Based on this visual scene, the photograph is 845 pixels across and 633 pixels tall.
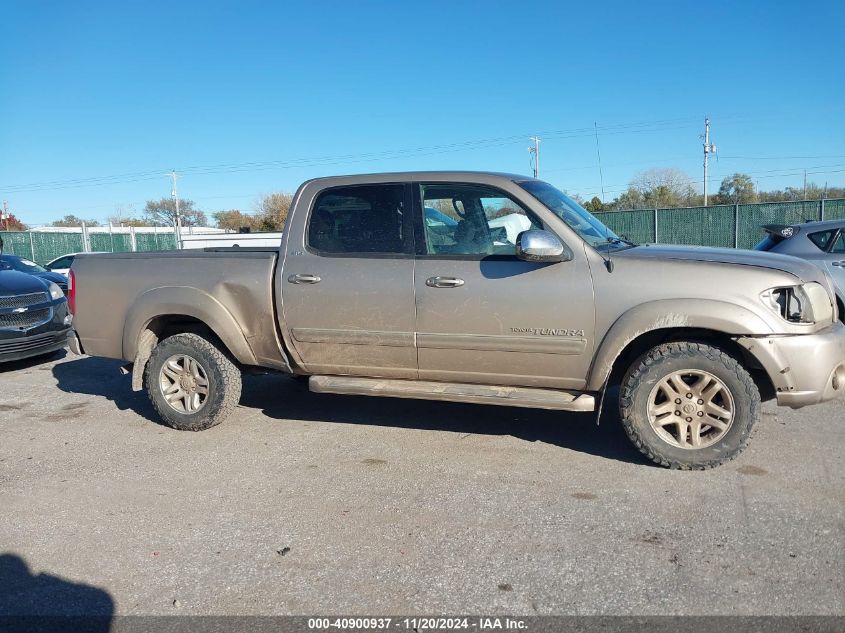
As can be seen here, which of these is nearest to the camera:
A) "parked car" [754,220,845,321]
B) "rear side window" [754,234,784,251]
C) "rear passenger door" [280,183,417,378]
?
"rear passenger door" [280,183,417,378]

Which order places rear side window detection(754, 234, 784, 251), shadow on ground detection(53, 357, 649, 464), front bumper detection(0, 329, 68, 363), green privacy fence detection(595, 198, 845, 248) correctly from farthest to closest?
green privacy fence detection(595, 198, 845, 248) → rear side window detection(754, 234, 784, 251) → front bumper detection(0, 329, 68, 363) → shadow on ground detection(53, 357, 649, 464)

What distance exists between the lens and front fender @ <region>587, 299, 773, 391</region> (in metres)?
3.93

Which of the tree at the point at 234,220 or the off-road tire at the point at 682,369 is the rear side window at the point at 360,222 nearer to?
the off-road tire at the point at 682,369

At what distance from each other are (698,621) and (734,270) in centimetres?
218

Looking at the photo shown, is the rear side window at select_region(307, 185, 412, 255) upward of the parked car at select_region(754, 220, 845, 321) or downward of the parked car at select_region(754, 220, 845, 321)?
upward

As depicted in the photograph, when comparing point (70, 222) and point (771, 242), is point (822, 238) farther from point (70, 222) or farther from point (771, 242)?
point (70, 222)

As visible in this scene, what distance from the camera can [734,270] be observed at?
4.00 m

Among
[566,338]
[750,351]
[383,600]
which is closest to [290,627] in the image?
[383,600]

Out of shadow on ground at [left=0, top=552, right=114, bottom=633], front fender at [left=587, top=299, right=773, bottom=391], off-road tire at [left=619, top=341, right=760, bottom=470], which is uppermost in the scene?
front fender at [left=587, top=299, right=773, bottom=391]

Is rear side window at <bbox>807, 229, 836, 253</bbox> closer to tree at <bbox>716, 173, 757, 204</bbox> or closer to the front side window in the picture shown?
the front side window

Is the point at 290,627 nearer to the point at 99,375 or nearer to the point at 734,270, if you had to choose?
the point at 734,270

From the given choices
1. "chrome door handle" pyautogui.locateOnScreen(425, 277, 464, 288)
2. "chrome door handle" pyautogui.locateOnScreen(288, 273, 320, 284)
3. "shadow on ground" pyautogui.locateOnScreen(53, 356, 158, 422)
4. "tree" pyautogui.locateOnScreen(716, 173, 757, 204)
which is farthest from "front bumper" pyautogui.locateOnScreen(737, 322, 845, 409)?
"tree" pyautogui.locateOnScreen(716, 173, 757, 204)

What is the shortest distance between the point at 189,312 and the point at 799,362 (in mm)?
4267

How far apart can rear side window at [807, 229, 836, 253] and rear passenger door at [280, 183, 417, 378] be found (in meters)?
5.42
